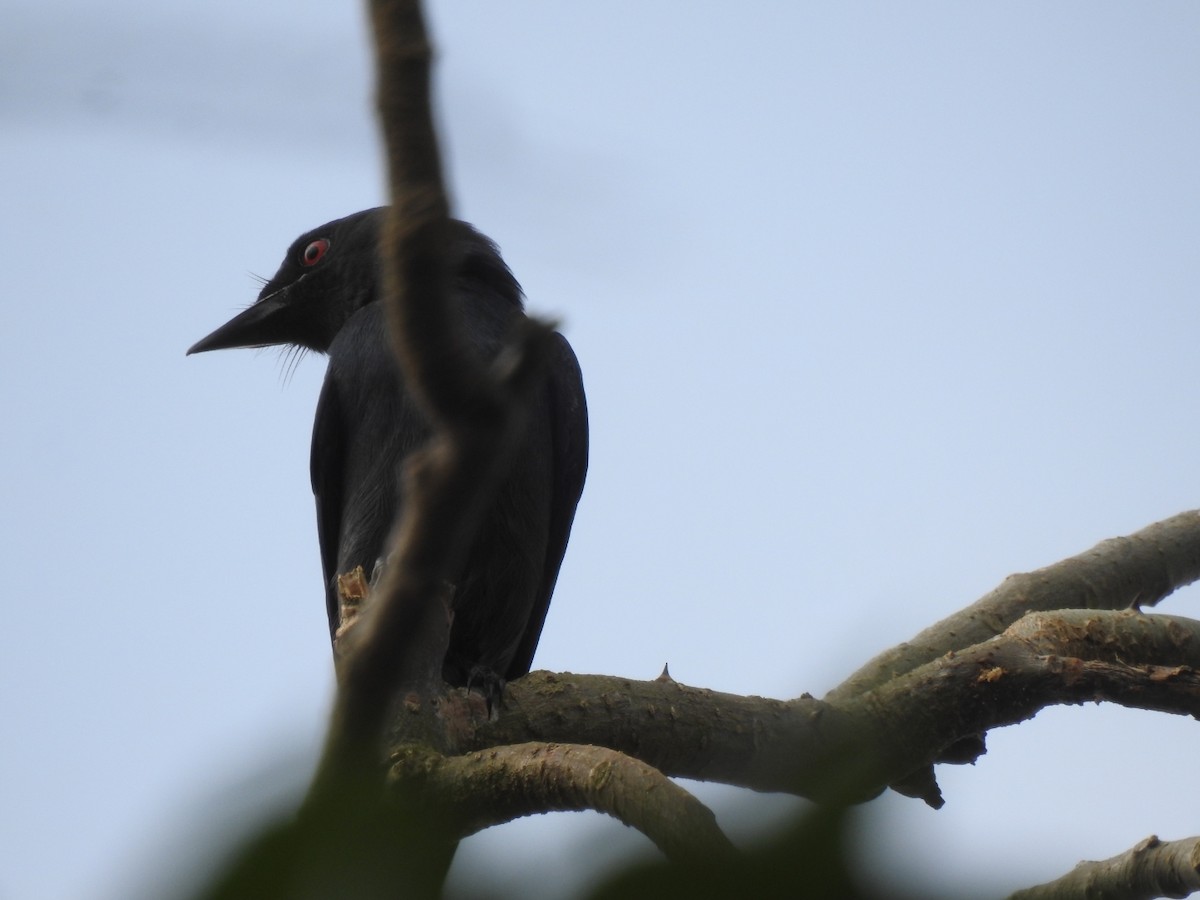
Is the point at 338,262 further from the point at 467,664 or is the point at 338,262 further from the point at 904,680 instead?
the point at 904,680

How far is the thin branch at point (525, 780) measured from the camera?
106 inches

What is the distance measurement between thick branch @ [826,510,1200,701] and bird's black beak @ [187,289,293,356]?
3.87 meters

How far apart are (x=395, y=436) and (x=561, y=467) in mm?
897

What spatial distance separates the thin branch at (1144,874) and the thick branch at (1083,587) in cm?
138

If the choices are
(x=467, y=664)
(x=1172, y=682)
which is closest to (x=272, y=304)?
(x=467, y=664)

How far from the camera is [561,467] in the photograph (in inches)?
251

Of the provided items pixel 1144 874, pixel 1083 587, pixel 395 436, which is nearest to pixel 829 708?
pixel 1144 874

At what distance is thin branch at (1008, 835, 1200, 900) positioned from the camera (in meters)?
3.32

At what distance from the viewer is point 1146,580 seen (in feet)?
17.5

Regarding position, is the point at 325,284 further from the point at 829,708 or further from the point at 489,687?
the point at 829,708

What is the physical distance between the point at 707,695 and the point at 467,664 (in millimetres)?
1929

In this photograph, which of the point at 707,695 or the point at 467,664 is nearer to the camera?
the point at 707,695

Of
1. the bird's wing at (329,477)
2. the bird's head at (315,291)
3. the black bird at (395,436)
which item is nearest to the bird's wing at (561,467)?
the black bird at (395,436)

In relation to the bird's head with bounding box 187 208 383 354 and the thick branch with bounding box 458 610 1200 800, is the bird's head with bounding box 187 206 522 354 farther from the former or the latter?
the thick branch with bounding box 458 610 1200 800
